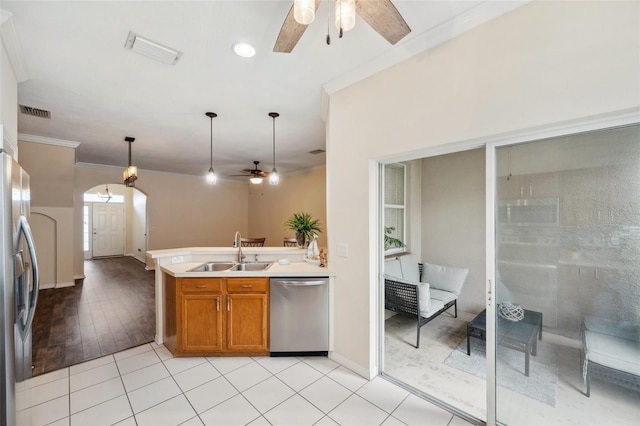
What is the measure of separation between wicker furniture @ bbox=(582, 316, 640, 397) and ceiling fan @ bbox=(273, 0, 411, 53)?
207 cm

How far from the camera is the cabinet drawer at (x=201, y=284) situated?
9.06ft

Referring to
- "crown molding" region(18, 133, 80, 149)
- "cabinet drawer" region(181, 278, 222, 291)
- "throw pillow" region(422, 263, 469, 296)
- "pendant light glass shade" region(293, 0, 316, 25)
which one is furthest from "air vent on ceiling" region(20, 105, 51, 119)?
"throw pillow" region(422, 263, 469, 296)

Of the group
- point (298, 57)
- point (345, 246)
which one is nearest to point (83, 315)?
point (345, 246)

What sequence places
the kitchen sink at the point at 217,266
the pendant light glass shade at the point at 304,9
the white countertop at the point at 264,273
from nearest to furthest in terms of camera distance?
1. the pendant light glass shade at the point at 304,9
2. the white countertop at the point at 264,273
3. the kitchen sink at the point at 217,266

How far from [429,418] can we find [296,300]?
4.89ft

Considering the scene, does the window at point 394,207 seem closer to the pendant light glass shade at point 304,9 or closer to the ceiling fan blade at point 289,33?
the ceiling fan blade at point 289,33

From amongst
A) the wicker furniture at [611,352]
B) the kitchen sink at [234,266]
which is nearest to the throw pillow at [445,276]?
the wicker furniture at [611,352]

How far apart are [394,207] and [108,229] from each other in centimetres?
1099

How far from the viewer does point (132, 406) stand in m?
2.06

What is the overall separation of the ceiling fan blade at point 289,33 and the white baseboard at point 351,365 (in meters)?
2.74

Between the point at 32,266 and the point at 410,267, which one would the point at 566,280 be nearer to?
the point at 410,267

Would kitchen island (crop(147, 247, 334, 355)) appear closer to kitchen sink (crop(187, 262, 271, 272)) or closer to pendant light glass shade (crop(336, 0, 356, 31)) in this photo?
kitchen sink (crop(187, 262, 271, 272))

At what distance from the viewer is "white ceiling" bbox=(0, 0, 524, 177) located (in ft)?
5.87

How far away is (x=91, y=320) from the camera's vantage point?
3.74 meters
